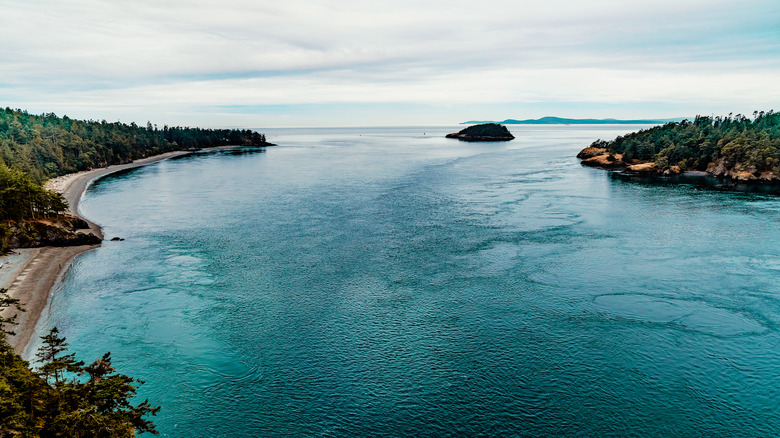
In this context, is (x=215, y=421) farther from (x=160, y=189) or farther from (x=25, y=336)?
(x=160, y=189)

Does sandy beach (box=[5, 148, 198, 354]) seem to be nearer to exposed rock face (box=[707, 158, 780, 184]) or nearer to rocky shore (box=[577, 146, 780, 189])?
rocky shore (box=[577, 146, 780, 189])

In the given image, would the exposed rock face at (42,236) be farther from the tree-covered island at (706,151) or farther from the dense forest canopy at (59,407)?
the tree-covered island at (706,151)

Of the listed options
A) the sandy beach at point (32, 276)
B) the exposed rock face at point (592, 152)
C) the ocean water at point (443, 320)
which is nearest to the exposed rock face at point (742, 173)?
the ocean water at point (443, 320)

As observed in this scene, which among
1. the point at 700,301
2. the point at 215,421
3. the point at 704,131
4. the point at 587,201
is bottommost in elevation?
the point at 215,421

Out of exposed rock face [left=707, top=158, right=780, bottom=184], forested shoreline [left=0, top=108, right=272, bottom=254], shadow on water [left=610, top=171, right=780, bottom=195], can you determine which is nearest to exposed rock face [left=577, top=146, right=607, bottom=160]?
shadow on water [left=610, top=171, right=780, bottom=195]

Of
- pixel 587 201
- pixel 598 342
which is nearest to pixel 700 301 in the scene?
pixel 598 342
